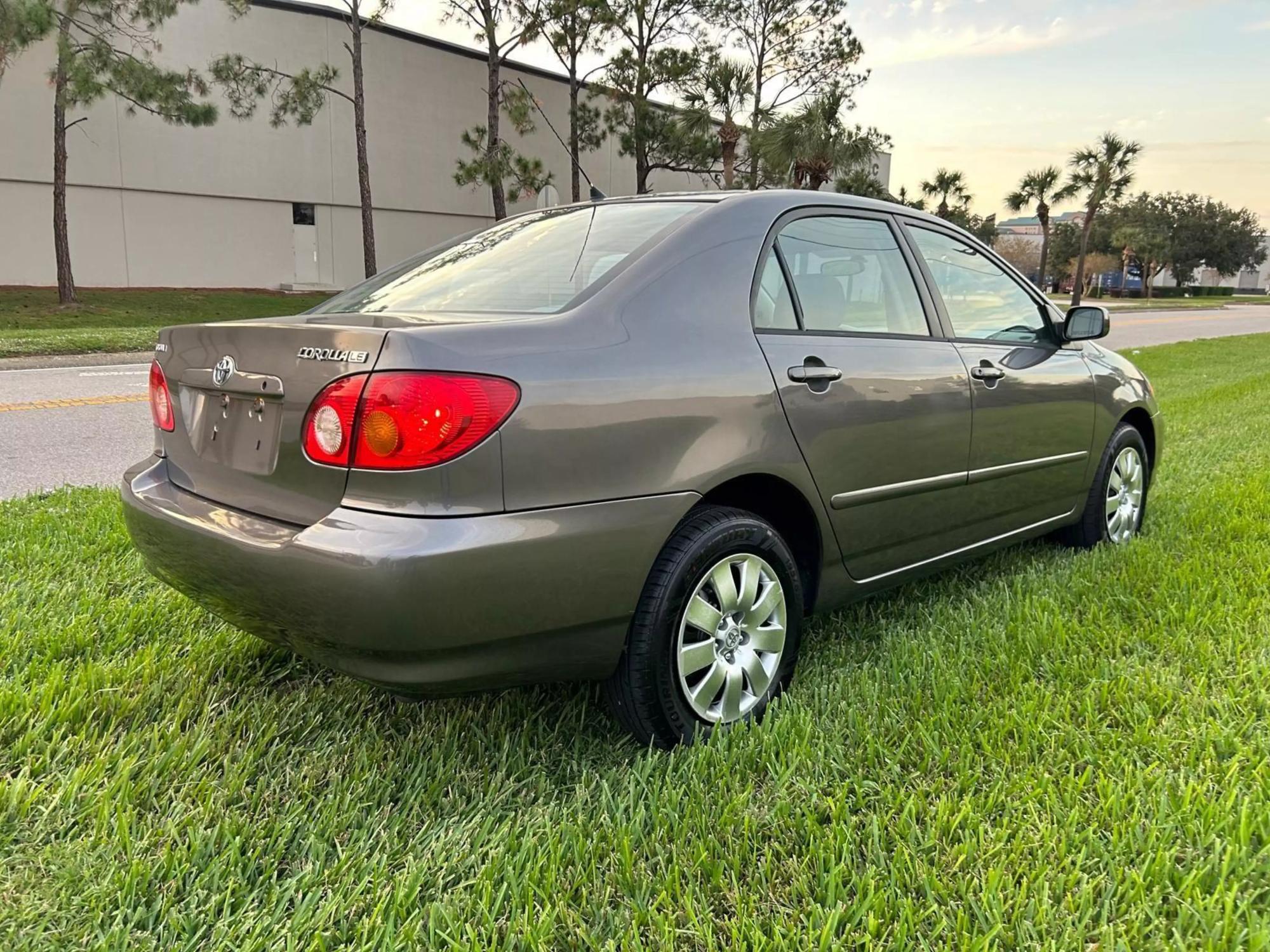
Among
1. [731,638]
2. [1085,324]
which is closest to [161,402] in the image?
[731,638]

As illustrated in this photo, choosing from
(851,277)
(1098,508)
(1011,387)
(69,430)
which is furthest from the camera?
(69,430)

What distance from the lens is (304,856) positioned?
192 cm

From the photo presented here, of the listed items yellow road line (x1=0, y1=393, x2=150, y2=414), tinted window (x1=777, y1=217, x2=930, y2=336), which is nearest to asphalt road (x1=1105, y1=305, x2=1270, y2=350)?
yellow road line (x1=0, y1=393, x2=150, y2=414)

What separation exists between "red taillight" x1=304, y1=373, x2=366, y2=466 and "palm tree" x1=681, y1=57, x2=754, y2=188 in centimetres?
2899

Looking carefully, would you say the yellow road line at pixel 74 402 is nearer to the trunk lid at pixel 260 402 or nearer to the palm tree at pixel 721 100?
the trunk lid at pixel 260 402

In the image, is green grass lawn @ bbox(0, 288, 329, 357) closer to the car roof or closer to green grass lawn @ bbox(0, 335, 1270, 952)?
the car roof

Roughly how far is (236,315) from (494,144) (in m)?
7.80

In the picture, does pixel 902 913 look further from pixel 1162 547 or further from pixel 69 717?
pixel 1162 547

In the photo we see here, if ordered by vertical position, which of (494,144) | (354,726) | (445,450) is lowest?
(354,726)

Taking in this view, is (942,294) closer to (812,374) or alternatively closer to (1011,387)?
(1011,387)

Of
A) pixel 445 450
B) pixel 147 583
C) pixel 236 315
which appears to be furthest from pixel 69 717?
pixel 236 315

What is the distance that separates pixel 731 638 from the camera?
2.44m

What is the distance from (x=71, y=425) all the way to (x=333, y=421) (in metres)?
6.67

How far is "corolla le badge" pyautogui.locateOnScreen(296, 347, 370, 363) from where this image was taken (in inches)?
77.4
